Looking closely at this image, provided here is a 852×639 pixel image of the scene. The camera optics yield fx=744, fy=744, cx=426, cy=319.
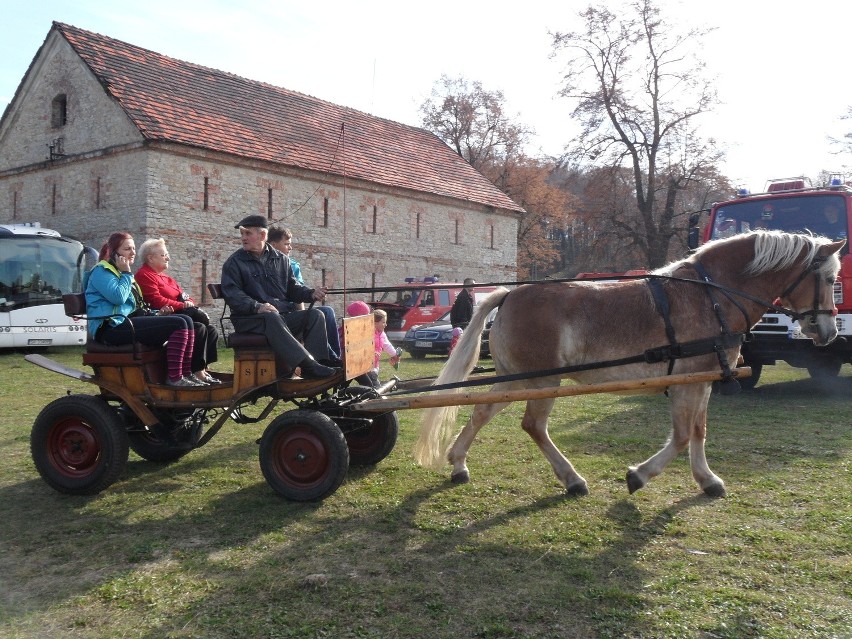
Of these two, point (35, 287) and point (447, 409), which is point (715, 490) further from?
point (35, 287)

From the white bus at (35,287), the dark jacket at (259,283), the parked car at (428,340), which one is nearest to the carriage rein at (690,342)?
the dark jacket at (259,283)

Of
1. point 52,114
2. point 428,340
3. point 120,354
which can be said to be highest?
point 52,114

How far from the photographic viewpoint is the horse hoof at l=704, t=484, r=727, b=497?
5.06 m

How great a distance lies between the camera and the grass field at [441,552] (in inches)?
126

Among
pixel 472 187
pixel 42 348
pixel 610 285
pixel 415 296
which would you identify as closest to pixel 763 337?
pixel 610 285

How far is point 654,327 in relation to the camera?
16.2ft

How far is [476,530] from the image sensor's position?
443cm

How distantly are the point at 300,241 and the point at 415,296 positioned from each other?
6087 mm

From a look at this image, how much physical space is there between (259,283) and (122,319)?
983 millimetres

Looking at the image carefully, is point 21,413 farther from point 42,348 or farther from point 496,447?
point 42,348

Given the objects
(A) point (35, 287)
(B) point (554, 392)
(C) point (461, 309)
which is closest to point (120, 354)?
(B) point (554, 392)

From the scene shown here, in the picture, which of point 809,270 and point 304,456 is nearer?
point 304,456

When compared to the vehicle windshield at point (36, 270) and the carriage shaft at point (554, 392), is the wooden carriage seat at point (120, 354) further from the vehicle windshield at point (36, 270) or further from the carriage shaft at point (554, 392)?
the vehicle windshield at point (36, 270)

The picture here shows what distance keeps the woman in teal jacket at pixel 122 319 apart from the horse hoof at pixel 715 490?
3576 millimetres
